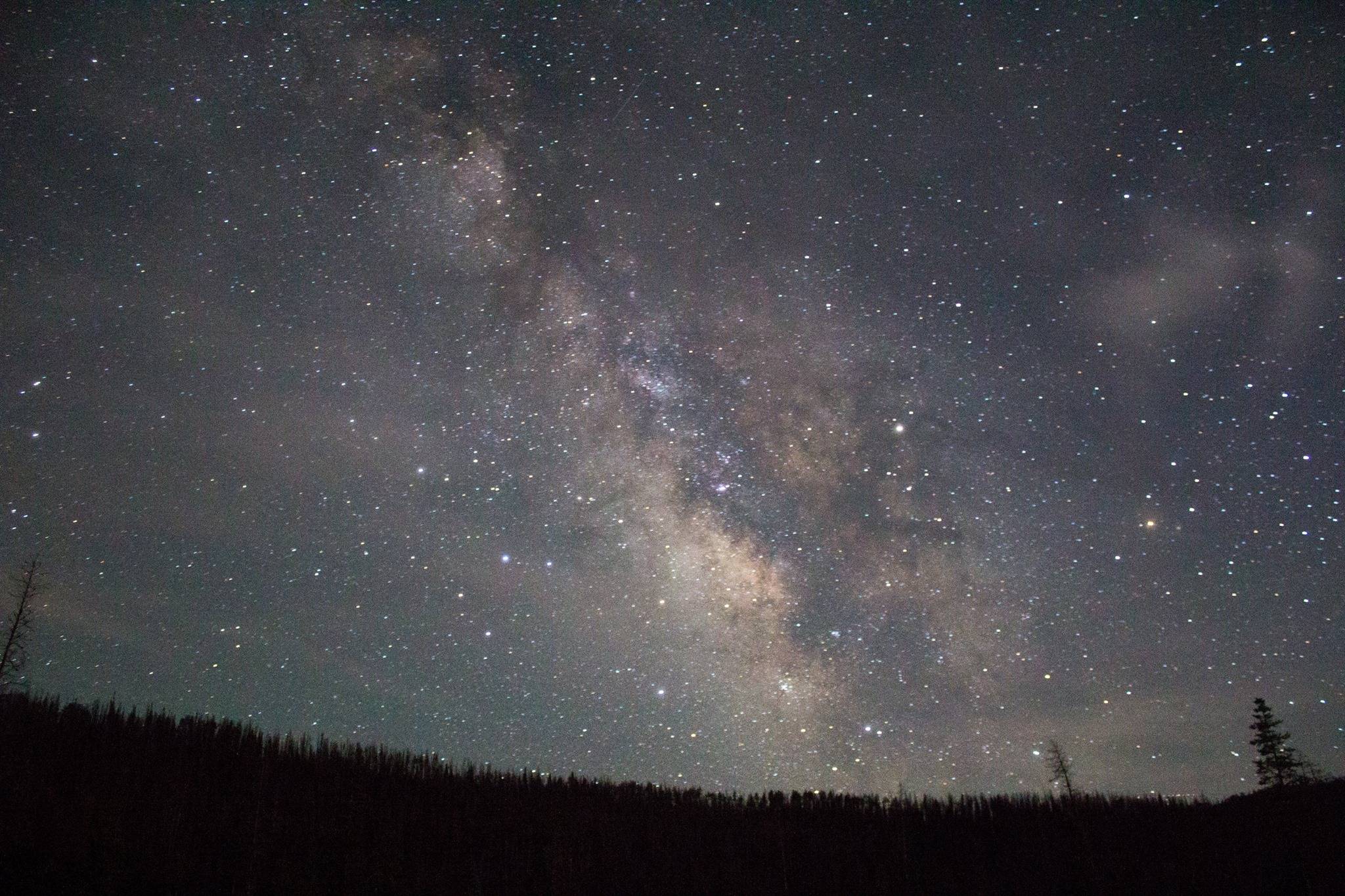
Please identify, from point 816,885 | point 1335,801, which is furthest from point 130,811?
point 1335,801

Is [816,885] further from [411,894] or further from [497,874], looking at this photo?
[411,894]

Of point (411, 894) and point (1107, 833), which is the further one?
point (1107, 833)

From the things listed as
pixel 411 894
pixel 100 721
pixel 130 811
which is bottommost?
pixel 411 894

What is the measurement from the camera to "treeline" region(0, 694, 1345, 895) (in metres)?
8.04

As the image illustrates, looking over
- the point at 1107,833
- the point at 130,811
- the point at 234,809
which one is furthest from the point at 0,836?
the point at 1107,833

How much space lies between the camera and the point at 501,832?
1084 cm

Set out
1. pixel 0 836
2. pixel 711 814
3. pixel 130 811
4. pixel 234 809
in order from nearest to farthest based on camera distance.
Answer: pixel 0 836 → pixel 130 811 → pixel 234 809 → pixel 711 814

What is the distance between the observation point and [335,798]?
11141mm

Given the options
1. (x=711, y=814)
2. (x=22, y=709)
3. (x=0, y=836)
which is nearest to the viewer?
(x=0, y=836)

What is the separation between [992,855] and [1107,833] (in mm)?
2711

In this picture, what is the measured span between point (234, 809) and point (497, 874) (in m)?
3.76

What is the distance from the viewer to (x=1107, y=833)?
507 inches

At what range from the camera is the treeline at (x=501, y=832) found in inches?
316

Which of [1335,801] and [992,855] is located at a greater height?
[1335,801]
